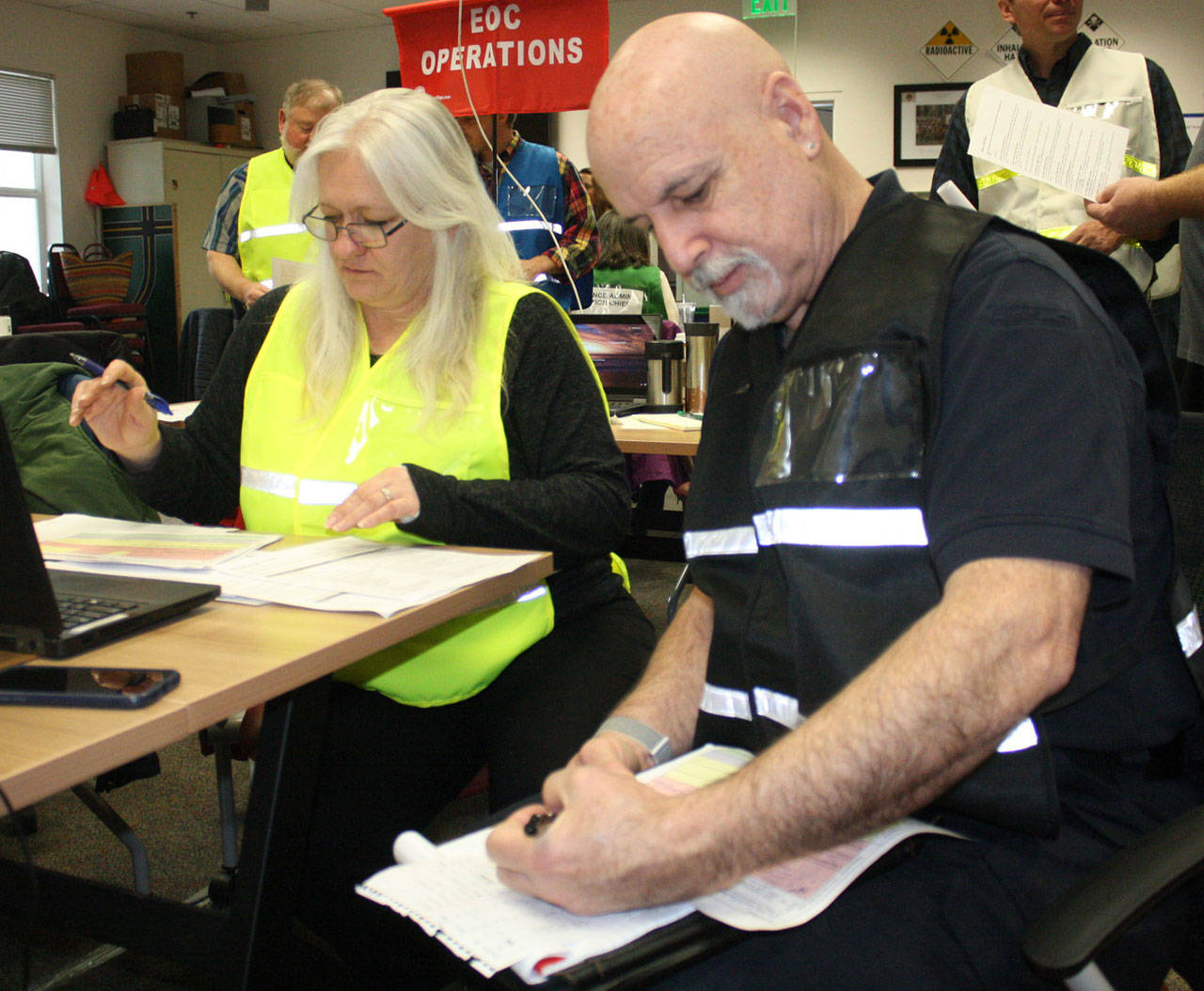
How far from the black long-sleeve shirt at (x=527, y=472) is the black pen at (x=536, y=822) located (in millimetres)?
523

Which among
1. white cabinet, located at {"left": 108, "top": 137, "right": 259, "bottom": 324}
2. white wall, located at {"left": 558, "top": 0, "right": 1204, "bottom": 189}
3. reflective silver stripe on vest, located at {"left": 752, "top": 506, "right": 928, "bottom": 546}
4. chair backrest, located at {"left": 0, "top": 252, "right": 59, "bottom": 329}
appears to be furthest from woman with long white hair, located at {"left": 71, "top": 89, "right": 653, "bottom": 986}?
white cabinet, located at {"left": 108, "top": 137, "right": 259, "bottom": 324}

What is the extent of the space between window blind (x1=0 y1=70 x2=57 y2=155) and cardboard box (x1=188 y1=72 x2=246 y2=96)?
1.17 metres

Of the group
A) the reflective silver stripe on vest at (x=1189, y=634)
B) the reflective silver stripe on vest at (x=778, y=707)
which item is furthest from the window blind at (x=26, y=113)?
the reflective silver stripe on vest at (x=1189, y=634)

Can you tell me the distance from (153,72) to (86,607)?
919 centimetres

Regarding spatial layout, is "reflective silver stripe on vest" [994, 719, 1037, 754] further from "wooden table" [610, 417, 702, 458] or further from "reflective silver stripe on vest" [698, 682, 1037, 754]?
"wooden table" [610, 417, 702, 458]

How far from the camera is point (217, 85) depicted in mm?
9297

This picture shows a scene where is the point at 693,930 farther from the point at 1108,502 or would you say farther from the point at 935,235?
the point at 935,235

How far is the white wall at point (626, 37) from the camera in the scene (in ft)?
22.8

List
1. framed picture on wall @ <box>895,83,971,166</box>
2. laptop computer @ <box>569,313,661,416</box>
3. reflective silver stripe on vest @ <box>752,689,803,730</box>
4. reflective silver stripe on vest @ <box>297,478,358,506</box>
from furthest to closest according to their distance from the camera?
framed picture on wall @ <box>895,83,971,166</box> → laptop computer @ <box>569,313,661,416</box> → reflective silver stripe on vest @ <box>297,478,358,506</box> → reflective silver stripe on vest @ <box>752,689,803,730</box>

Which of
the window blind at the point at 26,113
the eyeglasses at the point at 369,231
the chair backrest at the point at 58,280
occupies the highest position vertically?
the window blind at the point at 26,113

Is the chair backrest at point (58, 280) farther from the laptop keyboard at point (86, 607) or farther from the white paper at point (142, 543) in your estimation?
the laptop keyboard at point (86, 607)

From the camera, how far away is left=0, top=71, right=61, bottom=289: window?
830cm

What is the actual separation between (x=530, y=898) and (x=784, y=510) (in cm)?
37

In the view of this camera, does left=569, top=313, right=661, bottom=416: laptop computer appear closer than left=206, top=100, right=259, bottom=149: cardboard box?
Yes
